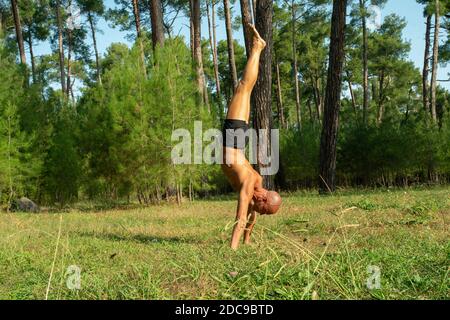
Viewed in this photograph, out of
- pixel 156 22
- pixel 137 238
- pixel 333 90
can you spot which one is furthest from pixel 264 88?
pixel 137 238

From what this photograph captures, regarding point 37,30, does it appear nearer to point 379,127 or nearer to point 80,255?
point 379,127

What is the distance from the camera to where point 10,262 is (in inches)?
197

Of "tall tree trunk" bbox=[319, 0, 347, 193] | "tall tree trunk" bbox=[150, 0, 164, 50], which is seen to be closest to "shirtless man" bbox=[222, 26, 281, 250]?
"tall tree trunk" bbox=[319, 0, 347, 193]

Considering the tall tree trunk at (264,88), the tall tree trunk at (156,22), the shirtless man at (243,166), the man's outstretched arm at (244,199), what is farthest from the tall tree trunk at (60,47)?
the man's outstretched arm at (244,199)

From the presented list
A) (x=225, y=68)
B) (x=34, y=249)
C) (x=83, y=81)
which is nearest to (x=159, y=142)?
(x=34, y=249)

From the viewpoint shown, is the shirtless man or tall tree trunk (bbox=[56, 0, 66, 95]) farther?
tall tree trunk (bbox=[56, 0, 66, 95])

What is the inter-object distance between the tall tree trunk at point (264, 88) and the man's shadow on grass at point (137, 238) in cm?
484

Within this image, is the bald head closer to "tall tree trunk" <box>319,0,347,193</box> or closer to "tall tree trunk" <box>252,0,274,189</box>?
"tall tree trunk" <box>252,0,274,189</box>

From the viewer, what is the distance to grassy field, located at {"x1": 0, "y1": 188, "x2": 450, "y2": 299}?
2.53 meters

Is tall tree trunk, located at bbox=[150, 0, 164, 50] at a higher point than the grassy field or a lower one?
higher

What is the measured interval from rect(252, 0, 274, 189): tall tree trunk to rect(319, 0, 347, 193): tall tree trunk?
2.35 m

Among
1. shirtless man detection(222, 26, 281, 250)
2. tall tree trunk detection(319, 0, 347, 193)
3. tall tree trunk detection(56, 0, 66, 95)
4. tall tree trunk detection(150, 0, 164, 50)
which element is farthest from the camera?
tall tree trunk detection(56, 0, 66, 95)

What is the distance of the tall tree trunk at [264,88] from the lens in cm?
1140
